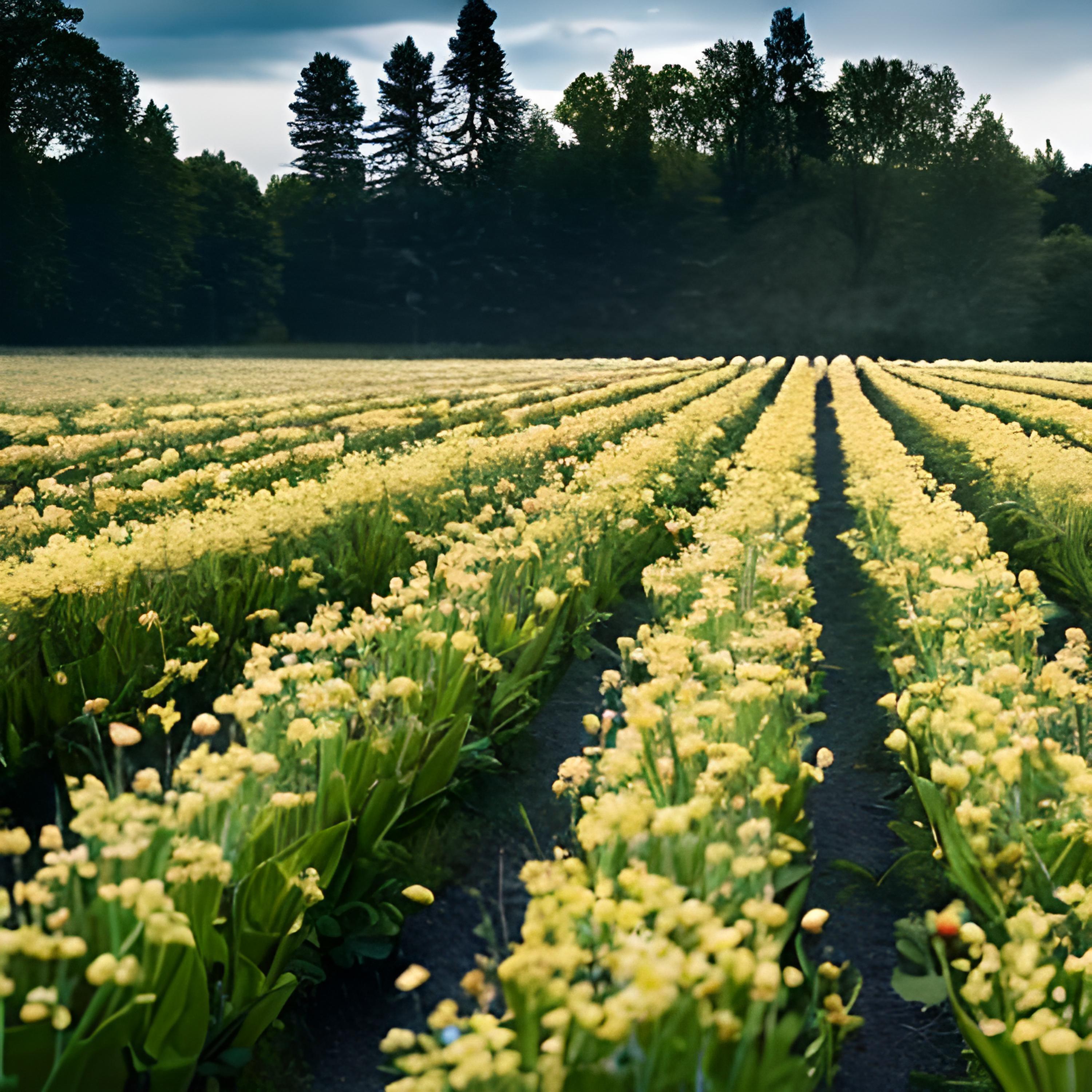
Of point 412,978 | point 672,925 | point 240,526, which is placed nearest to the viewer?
point 672,925

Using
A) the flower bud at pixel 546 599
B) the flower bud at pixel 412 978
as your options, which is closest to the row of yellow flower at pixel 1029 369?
the flower bud at pixel 546 599

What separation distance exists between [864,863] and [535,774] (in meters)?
1.53

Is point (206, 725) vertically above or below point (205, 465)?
below

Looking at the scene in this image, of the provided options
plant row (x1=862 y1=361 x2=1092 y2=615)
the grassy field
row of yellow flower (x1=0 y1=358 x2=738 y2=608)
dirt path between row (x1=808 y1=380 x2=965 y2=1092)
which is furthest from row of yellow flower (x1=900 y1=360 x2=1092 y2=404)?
dirt path between row (x1=808 y1=380 x2=965 y2=1092)

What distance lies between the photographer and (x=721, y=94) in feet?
237

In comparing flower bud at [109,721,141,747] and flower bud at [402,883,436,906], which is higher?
flower bud at [109,721,141,747]

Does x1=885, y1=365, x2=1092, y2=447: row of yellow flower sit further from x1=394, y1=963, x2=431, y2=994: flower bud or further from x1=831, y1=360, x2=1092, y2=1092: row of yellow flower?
x1=394, y1=963, x2=431, y2=994: flower bud

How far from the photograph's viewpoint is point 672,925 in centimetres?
189

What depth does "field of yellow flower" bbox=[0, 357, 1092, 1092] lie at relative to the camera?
1984mm

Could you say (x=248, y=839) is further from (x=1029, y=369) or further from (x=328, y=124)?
(x=328, y=124)

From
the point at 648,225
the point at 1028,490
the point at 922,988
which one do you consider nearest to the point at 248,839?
the point at 922,988

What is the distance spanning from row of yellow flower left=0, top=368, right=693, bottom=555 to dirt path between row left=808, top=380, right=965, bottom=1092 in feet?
14.7

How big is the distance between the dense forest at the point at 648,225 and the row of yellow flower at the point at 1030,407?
3458 centimetres

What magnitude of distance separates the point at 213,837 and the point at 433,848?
1.34m
